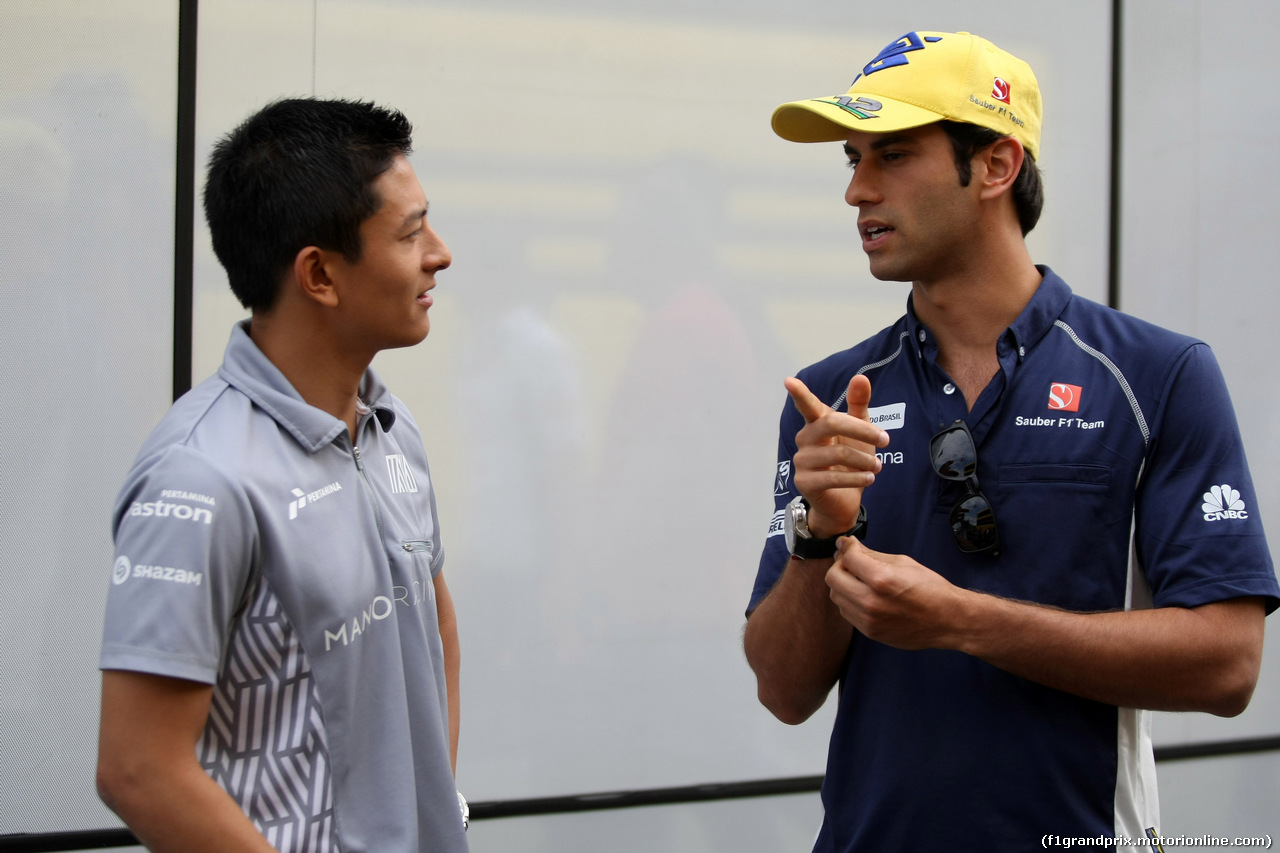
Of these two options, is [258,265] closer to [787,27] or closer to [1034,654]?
[1034,654]

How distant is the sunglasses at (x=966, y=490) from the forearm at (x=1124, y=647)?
11 cm

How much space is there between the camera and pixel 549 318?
7.63 ft

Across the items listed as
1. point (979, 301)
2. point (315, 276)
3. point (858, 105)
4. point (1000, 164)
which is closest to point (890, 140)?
point (858, 105)

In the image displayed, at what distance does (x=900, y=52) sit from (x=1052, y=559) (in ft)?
2.79

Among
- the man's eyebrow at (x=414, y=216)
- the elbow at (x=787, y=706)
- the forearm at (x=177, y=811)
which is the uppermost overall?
the man's eyebrow at (x=414, y=216)

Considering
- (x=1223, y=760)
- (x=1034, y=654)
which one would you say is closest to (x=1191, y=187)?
(x=1223, y=760)

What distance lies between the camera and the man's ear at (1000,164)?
152cm

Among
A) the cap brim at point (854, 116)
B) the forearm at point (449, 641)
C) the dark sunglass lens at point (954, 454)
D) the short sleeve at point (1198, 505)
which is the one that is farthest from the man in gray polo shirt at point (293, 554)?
the short sleeve at point (1198, 505)

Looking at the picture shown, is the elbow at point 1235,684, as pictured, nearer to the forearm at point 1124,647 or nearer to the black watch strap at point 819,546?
the forearm at point 1124,647

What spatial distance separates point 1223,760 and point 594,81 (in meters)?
2.57

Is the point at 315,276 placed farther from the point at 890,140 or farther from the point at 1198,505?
the point at 1198,505

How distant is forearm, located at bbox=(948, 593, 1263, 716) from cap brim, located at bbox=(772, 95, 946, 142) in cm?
71

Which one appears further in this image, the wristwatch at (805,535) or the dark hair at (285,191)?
the wristwatch at (805,535)

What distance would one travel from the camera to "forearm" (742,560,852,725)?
1417mm
